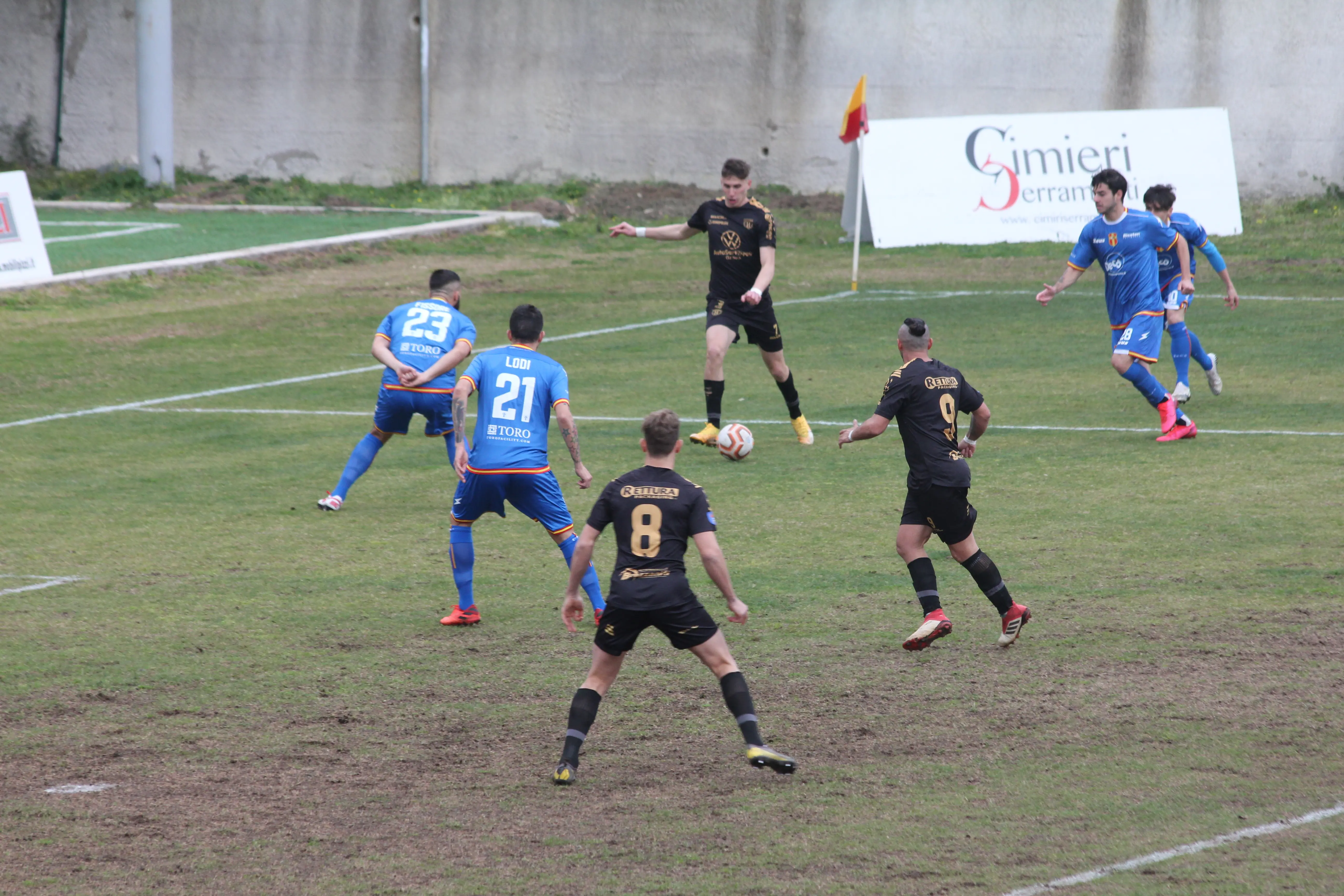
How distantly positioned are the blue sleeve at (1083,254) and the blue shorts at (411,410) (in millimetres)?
5871

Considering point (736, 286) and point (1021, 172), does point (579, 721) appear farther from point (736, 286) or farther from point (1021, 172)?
point (1021, 172)

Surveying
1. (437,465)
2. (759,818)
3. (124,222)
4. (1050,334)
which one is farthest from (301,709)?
(124,222)

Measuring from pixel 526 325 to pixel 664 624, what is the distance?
8.75ft

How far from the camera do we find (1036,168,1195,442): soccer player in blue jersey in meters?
13.9

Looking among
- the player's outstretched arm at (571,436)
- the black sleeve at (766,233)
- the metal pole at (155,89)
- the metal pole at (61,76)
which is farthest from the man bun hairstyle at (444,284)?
the metal pole at (61,76)

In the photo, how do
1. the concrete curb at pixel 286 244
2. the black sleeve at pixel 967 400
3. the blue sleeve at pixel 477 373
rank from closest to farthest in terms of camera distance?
the black sleeve at pixel 967 400 → the blue sleeve at pixel 477 373 → the concrete curb at pixel 286 244

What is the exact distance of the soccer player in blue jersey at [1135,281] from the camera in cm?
1385

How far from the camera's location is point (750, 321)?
14.2 metres

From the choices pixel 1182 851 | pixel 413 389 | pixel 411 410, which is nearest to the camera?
pixel 1182 851

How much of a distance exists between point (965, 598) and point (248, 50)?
33.7 metres

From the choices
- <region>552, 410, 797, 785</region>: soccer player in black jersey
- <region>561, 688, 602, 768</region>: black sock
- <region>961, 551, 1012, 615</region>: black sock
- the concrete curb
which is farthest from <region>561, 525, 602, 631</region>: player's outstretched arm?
the concrete curb

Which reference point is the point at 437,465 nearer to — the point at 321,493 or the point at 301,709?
the point at 321,493

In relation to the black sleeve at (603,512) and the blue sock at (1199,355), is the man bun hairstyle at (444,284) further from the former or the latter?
the blue sock at (1199,355)

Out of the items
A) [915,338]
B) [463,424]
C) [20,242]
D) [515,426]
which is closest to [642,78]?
[20,242]
